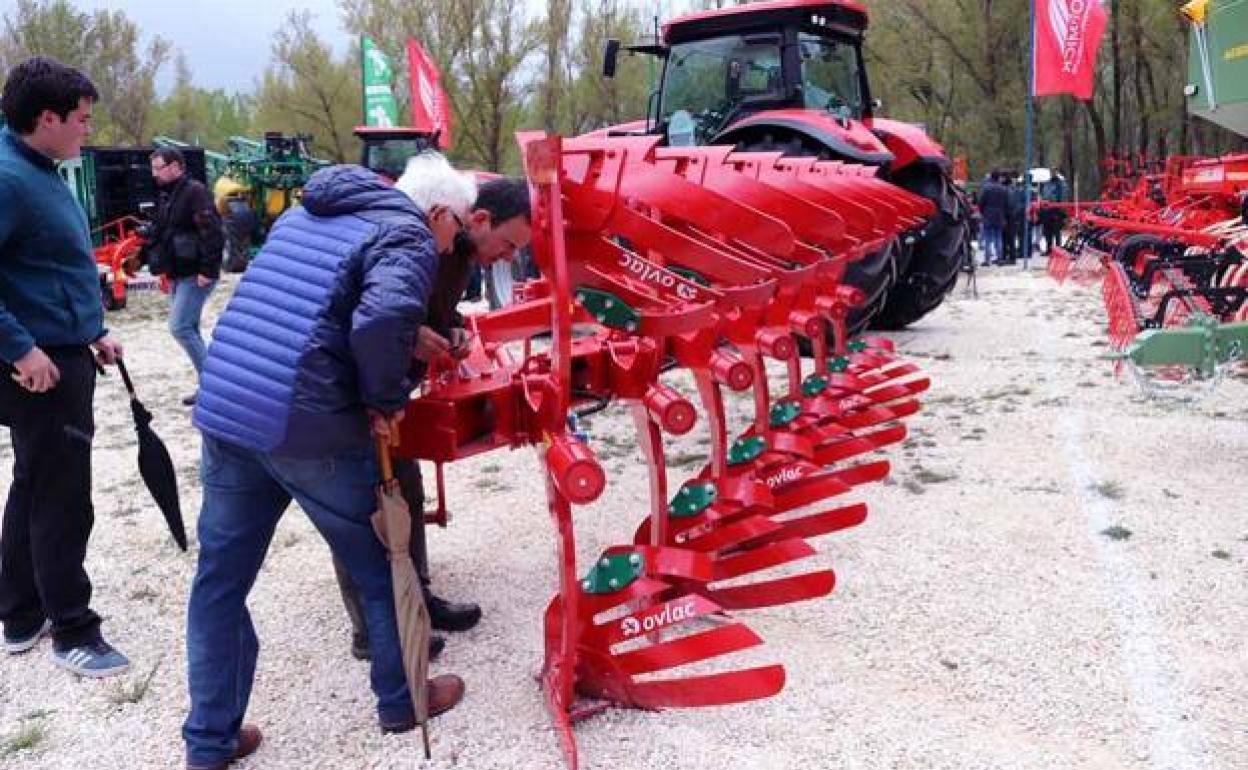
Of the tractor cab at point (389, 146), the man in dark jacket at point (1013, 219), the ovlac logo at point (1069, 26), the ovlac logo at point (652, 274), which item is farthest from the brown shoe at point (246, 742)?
the man in dark jacket at point (1013, 219)

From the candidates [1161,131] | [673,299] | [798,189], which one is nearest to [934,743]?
[673,299]

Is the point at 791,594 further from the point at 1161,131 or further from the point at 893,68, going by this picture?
the point at 1161,131

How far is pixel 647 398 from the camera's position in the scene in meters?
2.61

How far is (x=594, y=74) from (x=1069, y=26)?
1477cm

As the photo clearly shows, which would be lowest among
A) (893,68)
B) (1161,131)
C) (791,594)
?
(791,594)

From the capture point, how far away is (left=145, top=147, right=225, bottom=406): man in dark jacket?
17.8 feet

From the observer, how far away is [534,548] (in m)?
3.62

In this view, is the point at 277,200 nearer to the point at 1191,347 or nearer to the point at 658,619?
the point at 1191,347

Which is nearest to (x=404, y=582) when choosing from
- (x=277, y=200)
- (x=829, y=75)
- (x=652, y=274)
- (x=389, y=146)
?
(x=652, y=274)

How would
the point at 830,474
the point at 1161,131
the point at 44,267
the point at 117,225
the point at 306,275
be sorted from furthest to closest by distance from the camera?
the point at 1161,131 → the point at 117,225 → the point at 830,474 → the point at 44,267 → the point at 306,275

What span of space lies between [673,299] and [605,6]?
80.4 feet

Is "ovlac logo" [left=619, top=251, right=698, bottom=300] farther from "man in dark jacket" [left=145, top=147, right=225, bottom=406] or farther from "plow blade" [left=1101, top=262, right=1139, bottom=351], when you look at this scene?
"man in dark jacket" [left=145, top=147, right=225, bottom=406]

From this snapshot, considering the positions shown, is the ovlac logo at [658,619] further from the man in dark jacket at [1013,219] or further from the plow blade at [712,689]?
the man in dark jacket at [1013,219]

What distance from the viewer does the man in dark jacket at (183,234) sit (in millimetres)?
5430
